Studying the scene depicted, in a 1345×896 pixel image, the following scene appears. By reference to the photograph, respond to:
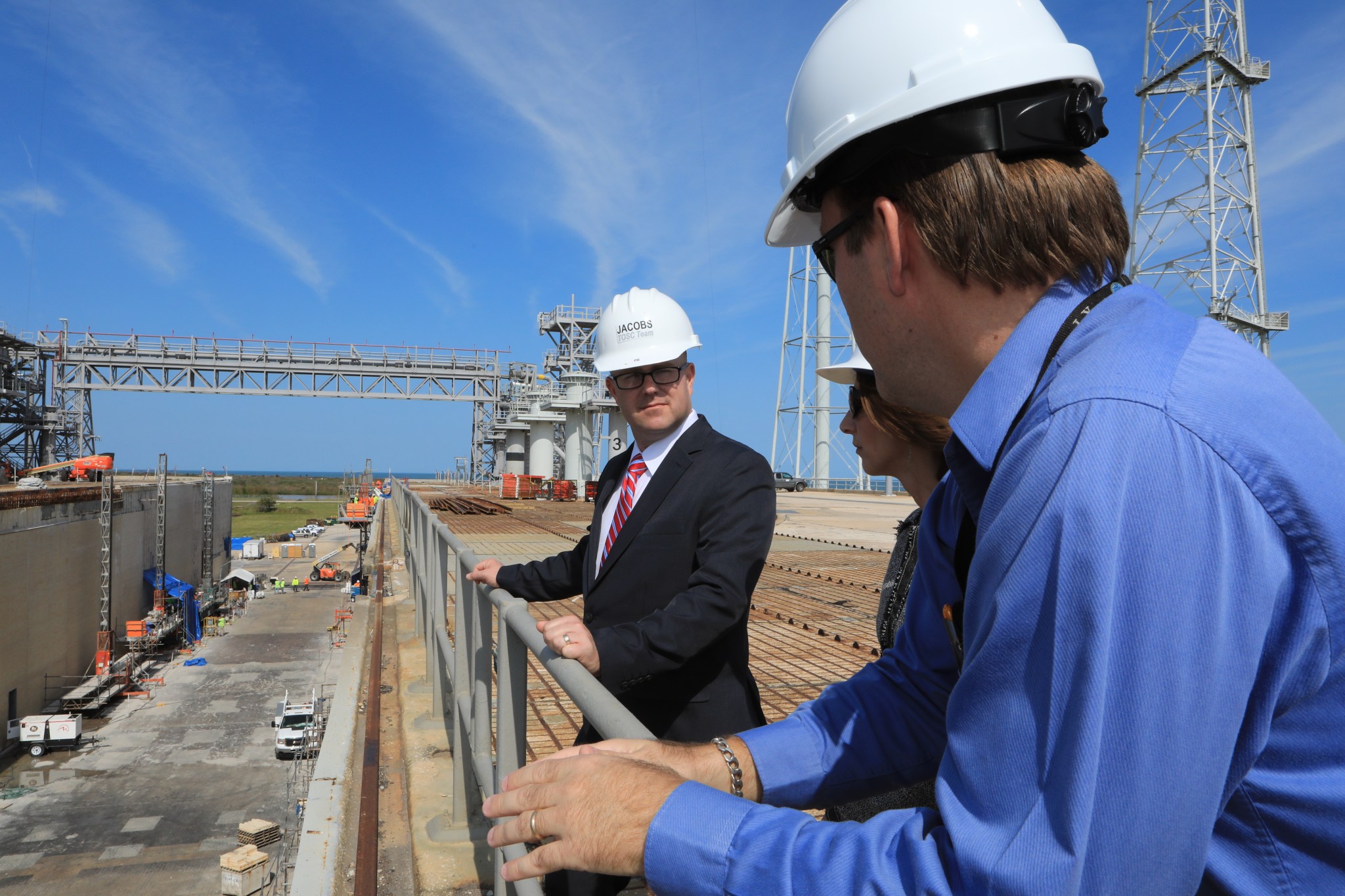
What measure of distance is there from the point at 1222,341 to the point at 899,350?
427 mm

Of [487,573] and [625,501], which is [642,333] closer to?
[625,501]

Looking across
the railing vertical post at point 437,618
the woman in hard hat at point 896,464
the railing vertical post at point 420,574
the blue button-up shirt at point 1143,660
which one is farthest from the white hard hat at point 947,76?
the railing vertical post at point 420,574

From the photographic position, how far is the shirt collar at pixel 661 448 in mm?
2951

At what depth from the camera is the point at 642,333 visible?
346 centimetres

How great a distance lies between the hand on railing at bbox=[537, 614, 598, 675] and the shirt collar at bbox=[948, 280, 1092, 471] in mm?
1299

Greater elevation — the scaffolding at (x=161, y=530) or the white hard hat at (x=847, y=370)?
the white hard hat at (x=847, y=370)

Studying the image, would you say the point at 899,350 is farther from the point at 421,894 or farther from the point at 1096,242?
the point at 421,894

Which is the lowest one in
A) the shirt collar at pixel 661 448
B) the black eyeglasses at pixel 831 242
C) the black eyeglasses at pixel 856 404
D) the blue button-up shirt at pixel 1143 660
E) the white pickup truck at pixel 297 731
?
the white pickup truck at pixel 297 731

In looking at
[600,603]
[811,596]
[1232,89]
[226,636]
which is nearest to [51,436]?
[226,636]

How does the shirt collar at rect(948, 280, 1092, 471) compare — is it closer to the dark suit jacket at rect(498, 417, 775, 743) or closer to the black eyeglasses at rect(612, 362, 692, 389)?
the dark suit jacket at rect(498, 417, 775, 743)

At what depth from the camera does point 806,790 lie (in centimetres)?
A: 141

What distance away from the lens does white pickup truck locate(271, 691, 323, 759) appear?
931 inches

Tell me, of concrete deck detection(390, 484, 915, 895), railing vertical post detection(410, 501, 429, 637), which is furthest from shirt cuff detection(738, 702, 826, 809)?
railing vertical post detection(410, 501, 429, 637)

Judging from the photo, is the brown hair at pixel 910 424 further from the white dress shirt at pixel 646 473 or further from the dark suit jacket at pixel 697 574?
the white dress shirt at pixel 646 473
